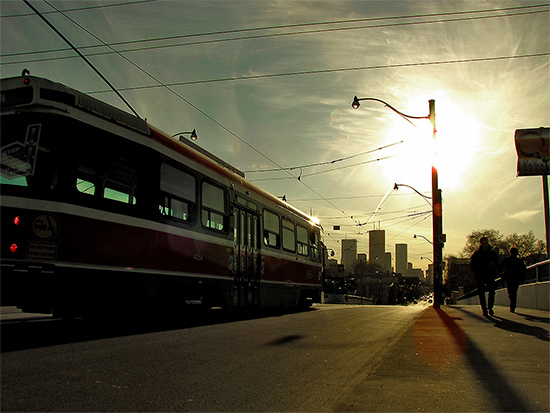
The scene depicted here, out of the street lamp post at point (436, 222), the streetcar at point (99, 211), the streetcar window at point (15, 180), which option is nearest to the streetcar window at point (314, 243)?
the street lamp post at point (436, 222)

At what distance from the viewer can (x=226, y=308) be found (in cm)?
1085

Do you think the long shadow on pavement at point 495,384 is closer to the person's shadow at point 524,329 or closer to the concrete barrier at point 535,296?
the person's shadow at point 524,329

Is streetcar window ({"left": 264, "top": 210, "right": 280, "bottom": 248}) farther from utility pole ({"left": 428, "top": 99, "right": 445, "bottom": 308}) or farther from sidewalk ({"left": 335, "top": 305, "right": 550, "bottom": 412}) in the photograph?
utility pole ({"left": 428, "top": 99, "right": 445, "bottom": 308})

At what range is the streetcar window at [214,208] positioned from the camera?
10070 mm

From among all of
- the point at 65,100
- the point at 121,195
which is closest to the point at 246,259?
the point at 121,195

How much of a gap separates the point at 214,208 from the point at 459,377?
705 cm

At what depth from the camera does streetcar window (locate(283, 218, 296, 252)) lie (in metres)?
15.3

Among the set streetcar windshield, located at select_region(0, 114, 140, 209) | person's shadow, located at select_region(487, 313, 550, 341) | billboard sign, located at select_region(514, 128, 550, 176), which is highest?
billboard sign, located at select_region(514, 128, 550, 176)

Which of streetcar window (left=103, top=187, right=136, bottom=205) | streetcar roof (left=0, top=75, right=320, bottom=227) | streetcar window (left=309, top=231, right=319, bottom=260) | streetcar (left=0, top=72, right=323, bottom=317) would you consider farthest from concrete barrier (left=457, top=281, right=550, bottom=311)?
streetcar window (left=103, top=187, right=136, bottom=205)

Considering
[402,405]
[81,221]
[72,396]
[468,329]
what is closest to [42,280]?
[81,221]

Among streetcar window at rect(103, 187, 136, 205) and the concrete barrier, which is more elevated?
streetcar window at rect(103, 187, 136, 205)

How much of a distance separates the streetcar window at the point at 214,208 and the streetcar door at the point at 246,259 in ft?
2.49

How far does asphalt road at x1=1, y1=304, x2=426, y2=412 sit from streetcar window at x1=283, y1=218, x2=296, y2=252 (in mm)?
7939

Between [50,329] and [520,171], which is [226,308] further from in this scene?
[520,171]
